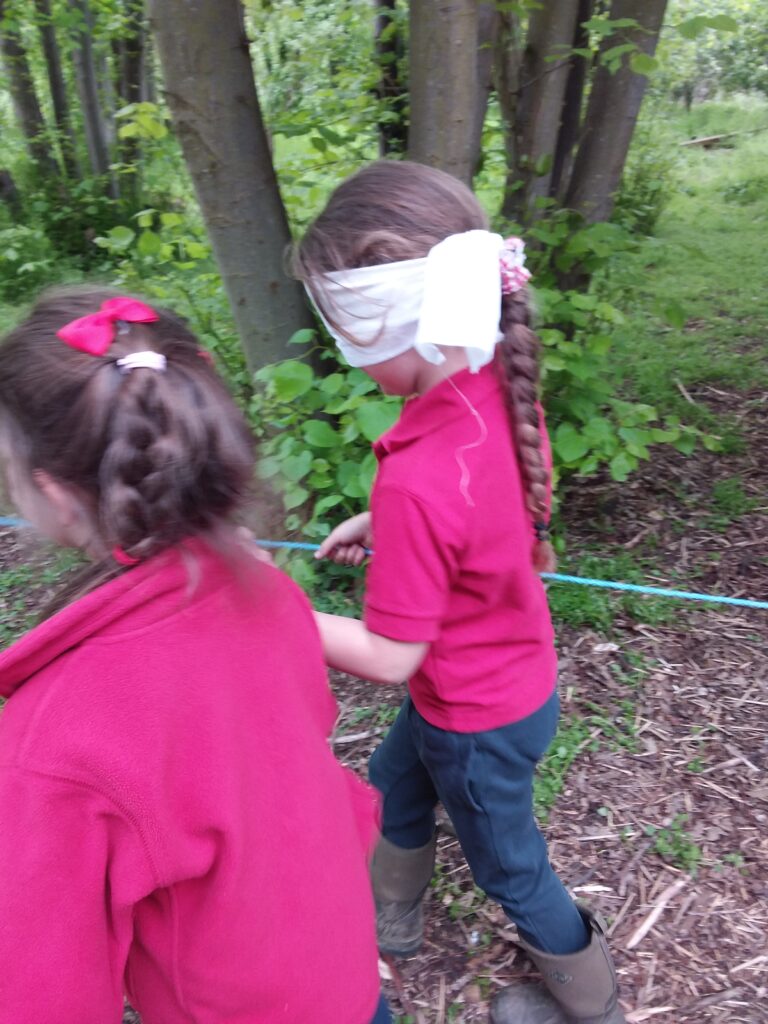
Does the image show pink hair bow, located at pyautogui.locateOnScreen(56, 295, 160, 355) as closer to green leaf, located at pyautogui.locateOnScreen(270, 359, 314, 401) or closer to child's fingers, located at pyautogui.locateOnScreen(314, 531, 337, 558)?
child's fingers, located at pyautogui.locateOnScreen(314, 531, 337, 558)

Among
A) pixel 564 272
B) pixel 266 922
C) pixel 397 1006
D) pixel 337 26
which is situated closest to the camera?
pixel 266 922

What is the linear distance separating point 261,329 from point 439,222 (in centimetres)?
179

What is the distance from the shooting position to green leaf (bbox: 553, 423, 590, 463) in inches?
119

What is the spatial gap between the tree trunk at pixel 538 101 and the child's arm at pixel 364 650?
8.65 ft

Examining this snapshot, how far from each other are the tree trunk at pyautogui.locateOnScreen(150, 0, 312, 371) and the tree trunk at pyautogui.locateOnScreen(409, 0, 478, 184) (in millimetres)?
543

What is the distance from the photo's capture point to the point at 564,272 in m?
3.32

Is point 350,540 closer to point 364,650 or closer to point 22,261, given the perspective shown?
point 364,650

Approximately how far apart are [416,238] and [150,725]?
34.7 inches

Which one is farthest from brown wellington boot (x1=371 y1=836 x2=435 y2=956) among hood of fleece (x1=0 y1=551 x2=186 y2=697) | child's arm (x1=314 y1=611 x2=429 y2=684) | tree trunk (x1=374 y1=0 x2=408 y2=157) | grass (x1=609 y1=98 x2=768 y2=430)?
tree trunk (x1=374 y1=0 x2=408 y2=157)

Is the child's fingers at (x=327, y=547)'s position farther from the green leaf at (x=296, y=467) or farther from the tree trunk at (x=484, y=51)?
the tree trunk at (x=484, y=51)

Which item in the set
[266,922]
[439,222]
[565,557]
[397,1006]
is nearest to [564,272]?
[565,557]

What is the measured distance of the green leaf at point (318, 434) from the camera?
2750 mm

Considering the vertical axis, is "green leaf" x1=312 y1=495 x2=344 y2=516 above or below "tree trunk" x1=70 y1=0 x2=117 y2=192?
below

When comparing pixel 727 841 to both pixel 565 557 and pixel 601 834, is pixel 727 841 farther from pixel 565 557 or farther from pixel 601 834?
pixel 565 557
